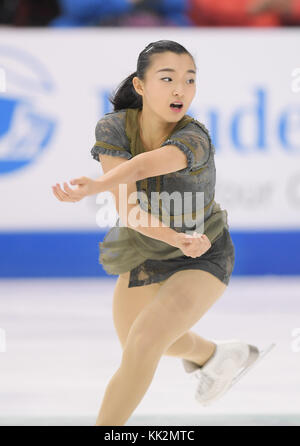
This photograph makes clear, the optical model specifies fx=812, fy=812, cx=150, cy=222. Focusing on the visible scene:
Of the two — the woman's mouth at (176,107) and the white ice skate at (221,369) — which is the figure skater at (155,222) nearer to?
the woman's mouth at (176,107)

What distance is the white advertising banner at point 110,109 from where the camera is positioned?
17.5ft

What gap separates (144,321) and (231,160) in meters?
3.29

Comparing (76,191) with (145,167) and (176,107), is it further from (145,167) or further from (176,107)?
(176,107)

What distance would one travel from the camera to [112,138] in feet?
7.58

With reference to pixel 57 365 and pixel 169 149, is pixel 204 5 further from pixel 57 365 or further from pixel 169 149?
pixel 169 149

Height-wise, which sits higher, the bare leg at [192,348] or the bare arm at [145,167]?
the bare arm at [145,167]

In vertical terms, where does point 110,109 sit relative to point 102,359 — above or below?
above

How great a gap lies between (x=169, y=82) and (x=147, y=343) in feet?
2.34

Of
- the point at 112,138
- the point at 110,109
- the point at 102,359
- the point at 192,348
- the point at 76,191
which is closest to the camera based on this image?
the point at 76,191

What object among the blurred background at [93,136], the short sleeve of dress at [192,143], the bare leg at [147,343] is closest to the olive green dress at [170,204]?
the short sleeve of dress at [192,143]

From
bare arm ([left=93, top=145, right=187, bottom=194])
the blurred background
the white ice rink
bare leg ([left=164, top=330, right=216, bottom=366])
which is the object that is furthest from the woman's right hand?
the blurred background

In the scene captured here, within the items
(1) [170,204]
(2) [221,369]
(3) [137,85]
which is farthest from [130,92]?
(2) [221,369]

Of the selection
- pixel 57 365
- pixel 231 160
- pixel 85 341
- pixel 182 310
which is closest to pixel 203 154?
pixel 182 310

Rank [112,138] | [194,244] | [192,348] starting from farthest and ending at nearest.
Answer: [192,348]
[112,138]
[194,244]
